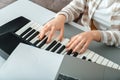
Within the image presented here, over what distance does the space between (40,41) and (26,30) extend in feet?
0.24

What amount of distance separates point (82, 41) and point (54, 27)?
0.39ft

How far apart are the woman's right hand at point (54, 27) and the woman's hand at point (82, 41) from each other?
0.17ft

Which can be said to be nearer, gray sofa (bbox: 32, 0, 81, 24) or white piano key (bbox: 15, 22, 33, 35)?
white piano key (bbox: 15, 22, 33, 35)

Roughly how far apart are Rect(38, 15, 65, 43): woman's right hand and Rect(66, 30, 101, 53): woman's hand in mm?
51

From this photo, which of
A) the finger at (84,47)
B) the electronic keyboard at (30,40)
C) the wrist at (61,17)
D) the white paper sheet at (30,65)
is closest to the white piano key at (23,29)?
the electronic keyboard at (30,40)

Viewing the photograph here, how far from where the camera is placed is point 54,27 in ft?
2.67

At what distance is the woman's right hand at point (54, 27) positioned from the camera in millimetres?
774

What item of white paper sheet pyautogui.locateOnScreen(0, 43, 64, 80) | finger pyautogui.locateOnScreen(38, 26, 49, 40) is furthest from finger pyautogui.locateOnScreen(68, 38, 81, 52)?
white paper sheet pyautogui.locateOnScreen(0, 43, 64, 80)

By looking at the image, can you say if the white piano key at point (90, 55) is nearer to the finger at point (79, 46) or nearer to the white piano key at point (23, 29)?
the finger at point (79, 46)

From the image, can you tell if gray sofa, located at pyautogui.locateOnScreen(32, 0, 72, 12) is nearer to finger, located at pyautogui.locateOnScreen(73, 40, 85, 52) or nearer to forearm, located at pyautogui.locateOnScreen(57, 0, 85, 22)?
forearm, located at pyautogui.locateOnScreen(57, 0, 85, 22)

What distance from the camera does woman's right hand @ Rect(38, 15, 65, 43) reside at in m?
0.77

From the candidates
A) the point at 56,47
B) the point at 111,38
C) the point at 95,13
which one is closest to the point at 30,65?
the point at 56,47

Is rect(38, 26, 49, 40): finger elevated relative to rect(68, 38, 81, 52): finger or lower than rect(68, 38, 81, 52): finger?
elevated

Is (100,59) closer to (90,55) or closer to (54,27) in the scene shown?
(90,55)
